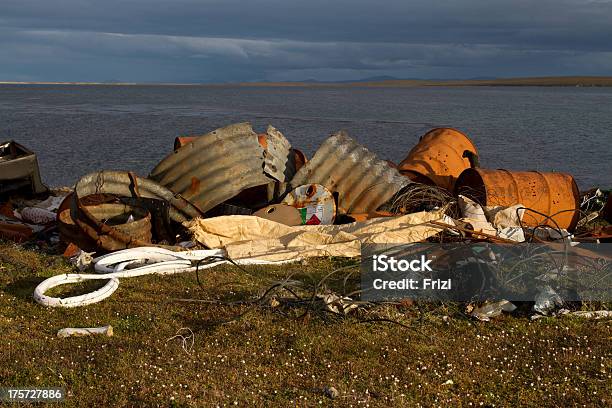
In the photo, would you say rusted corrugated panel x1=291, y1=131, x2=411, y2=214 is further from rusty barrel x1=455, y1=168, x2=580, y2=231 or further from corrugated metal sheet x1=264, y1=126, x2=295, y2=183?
rusty barrel x1=455, y1=168, x2=580, y2=231

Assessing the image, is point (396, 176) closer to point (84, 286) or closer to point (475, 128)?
point (84, 286)

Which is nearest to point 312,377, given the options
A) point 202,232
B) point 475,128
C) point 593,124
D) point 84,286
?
point 84,286

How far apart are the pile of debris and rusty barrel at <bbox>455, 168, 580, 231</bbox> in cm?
2

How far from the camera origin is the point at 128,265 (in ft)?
25.8

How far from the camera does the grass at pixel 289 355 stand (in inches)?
195

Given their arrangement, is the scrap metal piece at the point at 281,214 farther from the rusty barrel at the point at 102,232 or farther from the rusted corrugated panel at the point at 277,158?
the rusty barrel at the point at 102,232

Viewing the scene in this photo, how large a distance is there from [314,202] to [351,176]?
1.07 meters

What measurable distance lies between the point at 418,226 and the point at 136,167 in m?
14.1

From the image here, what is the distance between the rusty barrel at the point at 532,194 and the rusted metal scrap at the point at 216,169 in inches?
129

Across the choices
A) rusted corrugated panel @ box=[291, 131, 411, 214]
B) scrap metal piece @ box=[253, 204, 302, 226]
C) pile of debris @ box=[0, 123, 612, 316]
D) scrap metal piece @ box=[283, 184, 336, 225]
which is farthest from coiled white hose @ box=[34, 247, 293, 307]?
rusted corrugated panel @ box=[291, 131, 411, 214]

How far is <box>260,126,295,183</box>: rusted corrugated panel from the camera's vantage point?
1037 cm

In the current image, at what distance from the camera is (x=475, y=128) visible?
3678 cm

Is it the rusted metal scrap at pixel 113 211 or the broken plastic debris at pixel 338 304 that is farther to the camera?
the rusted metal scrap at pixel 113 211

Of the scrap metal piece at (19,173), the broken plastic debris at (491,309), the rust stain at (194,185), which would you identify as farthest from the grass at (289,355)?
the scrap metal piece at (19,173)
